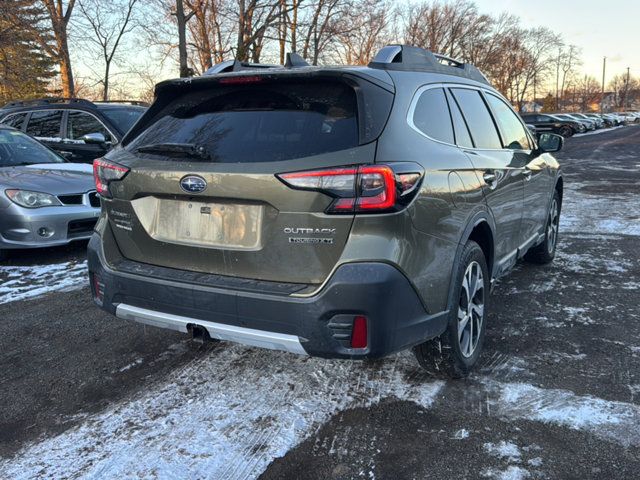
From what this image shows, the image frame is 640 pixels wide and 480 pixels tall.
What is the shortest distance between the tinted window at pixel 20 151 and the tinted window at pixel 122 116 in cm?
150

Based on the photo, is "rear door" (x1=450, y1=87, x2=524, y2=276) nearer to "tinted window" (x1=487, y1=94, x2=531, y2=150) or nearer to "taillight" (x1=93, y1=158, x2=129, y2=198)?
"tinted window" (x1=487, y1=94, x2=531, y2=150)

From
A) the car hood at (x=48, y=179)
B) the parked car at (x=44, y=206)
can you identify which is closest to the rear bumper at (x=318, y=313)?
the parked car at (x=44, y=206)

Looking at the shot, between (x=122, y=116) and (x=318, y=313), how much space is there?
7701mm

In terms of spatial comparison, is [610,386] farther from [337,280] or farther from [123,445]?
[123,445]

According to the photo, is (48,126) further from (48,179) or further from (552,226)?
(552,226)

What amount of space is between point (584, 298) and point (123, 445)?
375 cm

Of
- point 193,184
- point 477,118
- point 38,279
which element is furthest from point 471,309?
point 38,279

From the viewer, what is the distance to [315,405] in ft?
9.53

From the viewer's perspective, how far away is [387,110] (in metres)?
2.56

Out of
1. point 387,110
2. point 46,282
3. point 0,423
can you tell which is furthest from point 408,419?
point 46,282

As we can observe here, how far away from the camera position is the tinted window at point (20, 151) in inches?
267

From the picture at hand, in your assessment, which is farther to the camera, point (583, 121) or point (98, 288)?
point (583, 121)

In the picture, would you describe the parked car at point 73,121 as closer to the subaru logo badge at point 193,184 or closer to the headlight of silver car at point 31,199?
the headlight of silver car at point 31,199

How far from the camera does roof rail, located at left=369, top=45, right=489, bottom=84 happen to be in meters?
2.88
